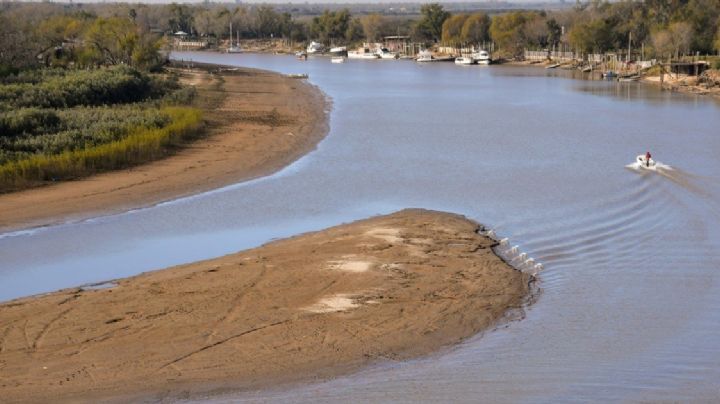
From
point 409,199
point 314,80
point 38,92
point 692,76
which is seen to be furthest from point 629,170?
point 314,80

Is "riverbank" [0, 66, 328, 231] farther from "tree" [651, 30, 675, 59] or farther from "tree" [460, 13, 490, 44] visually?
"tree" [460, 13, 490, 44]

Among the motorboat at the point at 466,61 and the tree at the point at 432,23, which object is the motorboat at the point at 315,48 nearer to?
the tree at the point at 432,23

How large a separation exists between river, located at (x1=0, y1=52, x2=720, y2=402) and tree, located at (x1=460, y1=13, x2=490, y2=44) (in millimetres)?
88011

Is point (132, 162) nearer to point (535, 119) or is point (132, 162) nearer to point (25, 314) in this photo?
point (25, 314)

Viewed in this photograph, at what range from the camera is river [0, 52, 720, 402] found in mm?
11992

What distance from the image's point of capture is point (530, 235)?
19281mm

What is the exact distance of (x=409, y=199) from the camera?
23344 millimetres

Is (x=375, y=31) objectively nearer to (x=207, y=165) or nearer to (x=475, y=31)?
(x=475, y=31)

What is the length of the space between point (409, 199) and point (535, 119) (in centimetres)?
2254

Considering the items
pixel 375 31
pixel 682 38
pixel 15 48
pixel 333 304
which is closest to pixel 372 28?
pixel 375 31

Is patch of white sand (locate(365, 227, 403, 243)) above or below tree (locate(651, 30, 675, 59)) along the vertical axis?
below

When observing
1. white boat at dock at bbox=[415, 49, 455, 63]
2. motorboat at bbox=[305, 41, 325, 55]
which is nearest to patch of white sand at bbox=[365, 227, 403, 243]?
white boat at dock at bbox=[415, 49, 455, 63]

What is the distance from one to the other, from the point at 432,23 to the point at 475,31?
54.7ft

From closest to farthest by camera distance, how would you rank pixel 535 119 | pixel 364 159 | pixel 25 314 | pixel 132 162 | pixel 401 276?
pixel 25 314 → pixel 401 276 → pixel 132 162 → pixel 364 159 → pixel 535 119
